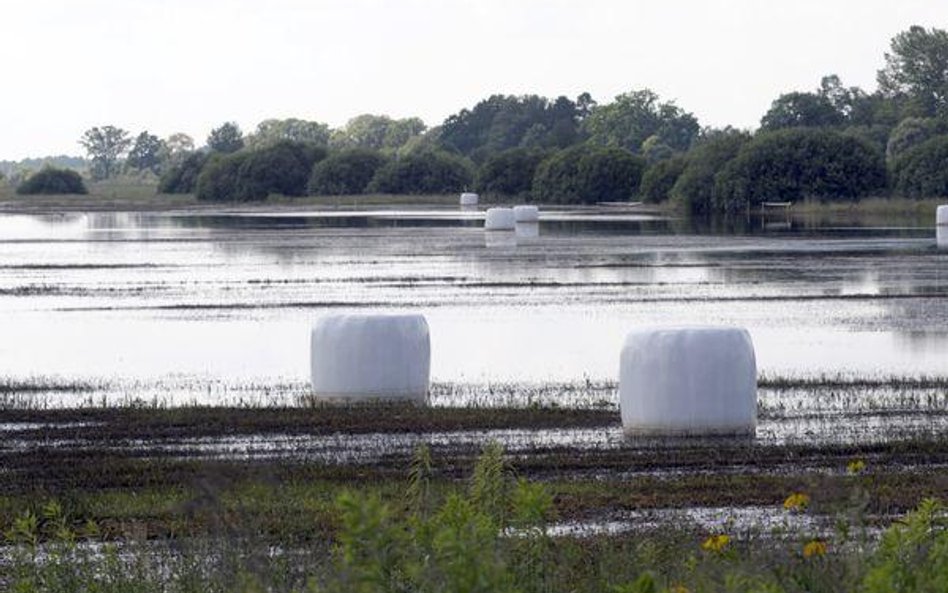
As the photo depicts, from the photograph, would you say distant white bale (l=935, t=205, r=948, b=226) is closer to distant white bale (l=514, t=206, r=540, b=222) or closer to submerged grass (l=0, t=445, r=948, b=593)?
distant white bale (l=514, t=206, r=540, b=222)

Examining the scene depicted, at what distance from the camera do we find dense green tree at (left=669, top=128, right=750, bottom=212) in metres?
97.5

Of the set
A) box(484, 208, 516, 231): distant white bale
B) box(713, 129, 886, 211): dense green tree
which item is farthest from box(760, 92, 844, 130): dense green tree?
box(484, 208, 516, 231): distant white bale

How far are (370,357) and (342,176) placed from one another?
11689cm

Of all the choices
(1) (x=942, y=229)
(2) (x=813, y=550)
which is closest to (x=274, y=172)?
(1) (x=942, y=229)

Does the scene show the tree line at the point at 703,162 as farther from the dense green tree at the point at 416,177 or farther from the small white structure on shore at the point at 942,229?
the small white structure on shore at the point at 942,229

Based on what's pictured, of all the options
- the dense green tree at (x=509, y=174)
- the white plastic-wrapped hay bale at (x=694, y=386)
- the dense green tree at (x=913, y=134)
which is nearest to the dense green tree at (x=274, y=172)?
the dense green tree at (x=509, y=174)

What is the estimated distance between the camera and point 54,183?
6166 inches

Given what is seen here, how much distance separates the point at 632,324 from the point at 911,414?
1169cm

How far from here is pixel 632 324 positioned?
3012 centimetres

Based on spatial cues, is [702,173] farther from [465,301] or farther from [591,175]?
[465,301]

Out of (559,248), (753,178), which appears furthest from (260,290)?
(753,178)

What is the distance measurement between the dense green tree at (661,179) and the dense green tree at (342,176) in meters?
30.1

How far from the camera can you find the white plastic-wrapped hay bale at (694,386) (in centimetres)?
1714

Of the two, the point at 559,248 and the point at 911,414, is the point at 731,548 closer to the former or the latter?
the point at 911,414
